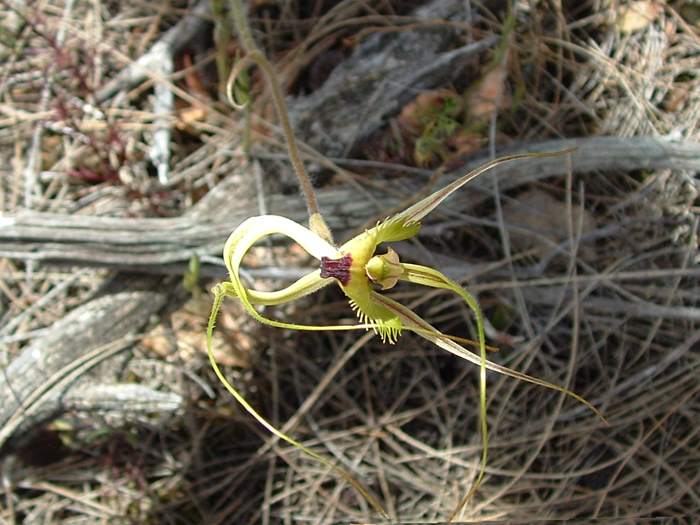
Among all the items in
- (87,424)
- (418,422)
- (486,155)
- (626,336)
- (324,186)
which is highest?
(486,155)

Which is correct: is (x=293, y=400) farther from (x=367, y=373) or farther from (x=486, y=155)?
(x=486, y=155)

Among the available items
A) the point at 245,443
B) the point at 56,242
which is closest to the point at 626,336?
the point at 245,443

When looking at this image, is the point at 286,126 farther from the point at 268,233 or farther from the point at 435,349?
the point at 435,349

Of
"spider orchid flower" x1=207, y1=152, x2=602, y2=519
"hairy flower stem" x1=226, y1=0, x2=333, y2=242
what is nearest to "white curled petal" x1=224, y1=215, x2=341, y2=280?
"spider orchid flower" x1=207, y1=152, x2=602, y2=519

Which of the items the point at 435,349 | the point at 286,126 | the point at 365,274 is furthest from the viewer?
the point at 435,349

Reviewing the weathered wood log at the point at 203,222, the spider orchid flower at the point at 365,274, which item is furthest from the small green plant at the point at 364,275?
→ the weathered wood log at the point at 203,222

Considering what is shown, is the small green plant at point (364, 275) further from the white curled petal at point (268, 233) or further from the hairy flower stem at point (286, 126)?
the hairy flower stem at point (286, 126)

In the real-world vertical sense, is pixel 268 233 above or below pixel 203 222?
above

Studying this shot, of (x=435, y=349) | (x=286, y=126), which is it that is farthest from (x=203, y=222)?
(x=435, y=349)

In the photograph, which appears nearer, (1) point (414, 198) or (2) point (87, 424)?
(1) point (414, 198)
